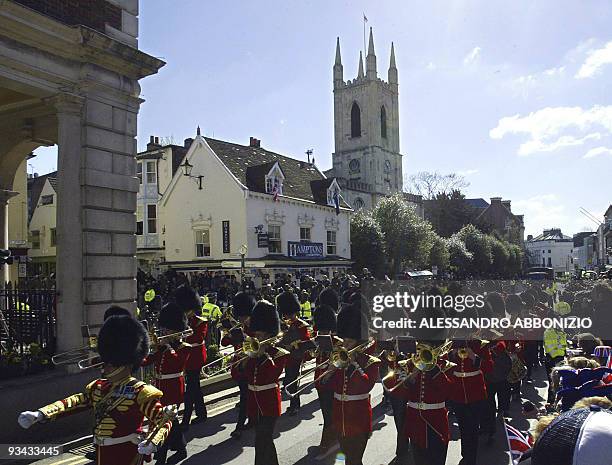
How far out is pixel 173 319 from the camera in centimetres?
914

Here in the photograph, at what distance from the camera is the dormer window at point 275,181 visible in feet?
115

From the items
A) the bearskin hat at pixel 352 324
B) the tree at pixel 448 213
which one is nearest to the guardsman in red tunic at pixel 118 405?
the bearskin hat at pixel 352 324

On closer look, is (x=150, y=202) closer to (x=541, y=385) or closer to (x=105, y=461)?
(x=541, y=385)

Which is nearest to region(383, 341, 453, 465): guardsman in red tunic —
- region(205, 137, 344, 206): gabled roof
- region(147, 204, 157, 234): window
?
region(205, 137, 344, 206): gabled roof

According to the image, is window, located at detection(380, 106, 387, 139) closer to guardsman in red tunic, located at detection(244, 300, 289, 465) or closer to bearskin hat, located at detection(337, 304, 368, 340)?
bearskin hat, located at detection(337, 304, 368, 340)

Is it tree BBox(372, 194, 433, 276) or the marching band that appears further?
tree BBox(372, 194, 433, 276)

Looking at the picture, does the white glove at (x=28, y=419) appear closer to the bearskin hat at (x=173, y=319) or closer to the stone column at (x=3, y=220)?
the bearskin hat at (x=173, y=319)

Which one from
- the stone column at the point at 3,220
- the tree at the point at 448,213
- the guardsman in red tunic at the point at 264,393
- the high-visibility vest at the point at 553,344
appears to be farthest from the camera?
the tree at the point at 448,213

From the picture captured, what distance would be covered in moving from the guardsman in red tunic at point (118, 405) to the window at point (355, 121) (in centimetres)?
7779

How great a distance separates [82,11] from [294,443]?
881cm

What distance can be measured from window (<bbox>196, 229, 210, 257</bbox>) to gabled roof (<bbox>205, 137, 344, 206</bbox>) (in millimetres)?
4166

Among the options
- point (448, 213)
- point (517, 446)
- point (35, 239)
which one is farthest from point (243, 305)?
point (448, 213)

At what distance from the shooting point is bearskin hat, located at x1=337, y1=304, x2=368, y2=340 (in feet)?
24.6

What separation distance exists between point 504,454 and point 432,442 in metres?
2.48
